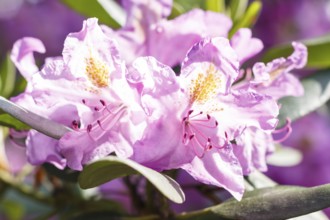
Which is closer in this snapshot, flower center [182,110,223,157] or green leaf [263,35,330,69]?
flower center [182,110,223,157]

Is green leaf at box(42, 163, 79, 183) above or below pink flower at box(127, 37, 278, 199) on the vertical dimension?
below

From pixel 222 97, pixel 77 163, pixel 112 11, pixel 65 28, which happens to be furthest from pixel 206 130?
pixel 65 28

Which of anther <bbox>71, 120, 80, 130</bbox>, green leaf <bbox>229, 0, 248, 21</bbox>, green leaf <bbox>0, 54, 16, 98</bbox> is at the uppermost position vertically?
anther <bbox>71, 120, 80, 130</bbox>

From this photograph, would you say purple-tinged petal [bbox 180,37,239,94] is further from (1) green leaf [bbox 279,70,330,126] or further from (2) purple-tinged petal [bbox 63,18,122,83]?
(1) green leaf [bbox 279,70,330,126]

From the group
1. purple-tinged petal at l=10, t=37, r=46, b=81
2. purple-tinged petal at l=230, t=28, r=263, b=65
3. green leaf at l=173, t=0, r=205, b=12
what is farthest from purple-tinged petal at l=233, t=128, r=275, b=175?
green leaf at l=173, t=0, r=205, b=12

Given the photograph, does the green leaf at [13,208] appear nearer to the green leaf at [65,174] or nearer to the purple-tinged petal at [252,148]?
the green leaf at [65,174]
